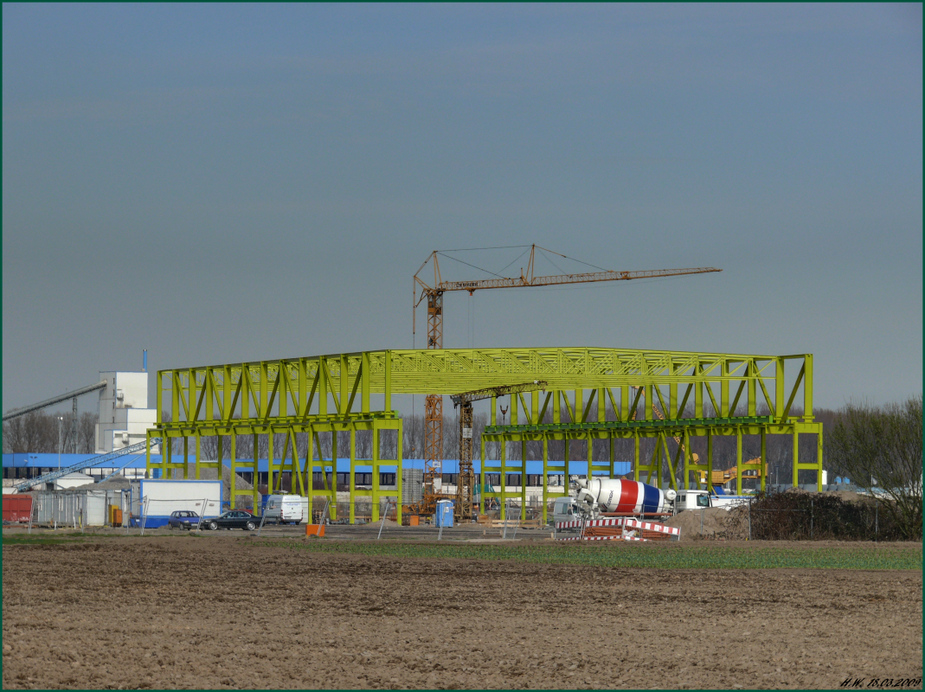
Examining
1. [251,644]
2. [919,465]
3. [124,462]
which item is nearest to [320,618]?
[251,644]

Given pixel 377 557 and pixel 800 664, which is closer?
pixel 800 664

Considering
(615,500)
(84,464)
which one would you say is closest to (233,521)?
(615,500)

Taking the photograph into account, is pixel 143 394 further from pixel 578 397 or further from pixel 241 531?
pixel 241 531

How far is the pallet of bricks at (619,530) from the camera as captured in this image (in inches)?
1645

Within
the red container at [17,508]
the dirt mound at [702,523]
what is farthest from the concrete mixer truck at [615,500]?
the red container at [17,508]

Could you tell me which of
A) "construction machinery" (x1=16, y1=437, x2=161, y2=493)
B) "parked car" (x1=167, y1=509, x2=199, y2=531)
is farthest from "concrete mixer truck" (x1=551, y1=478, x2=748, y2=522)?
"construction machinery" (x1=16, y1=437, x2=161, y2=493)

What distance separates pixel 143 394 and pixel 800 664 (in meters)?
123

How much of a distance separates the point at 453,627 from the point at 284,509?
45.2 meters

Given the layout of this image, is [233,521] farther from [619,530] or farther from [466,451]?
[466,451]

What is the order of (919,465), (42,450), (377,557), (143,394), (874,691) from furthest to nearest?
(42,450), (143,394), (919,465), (377,557), (874,691)

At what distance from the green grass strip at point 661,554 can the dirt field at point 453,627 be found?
7.89 feet

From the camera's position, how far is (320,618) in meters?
17.5

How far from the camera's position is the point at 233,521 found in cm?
5309

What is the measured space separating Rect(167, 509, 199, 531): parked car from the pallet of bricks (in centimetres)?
1759
